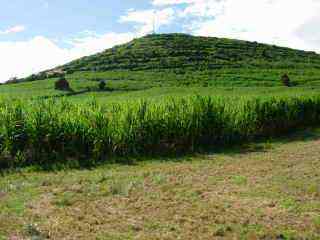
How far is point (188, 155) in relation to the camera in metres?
14.4

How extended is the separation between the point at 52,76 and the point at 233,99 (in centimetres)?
3179

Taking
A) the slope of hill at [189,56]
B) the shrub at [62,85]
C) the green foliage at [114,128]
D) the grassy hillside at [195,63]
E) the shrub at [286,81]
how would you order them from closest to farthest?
the green foliage at [114,128] → the shrub at [62,85] → the shrub at [286,81] → the grassy hillside at [195,63] → the slope of hill at [189,56]

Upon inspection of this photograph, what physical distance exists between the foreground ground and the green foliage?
4.08 ft

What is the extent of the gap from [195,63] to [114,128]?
3942cm

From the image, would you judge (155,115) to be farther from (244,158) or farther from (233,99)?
(233,99)

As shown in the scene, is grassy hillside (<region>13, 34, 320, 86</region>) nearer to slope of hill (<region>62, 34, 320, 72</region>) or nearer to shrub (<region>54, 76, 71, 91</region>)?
slope of hill (<region>62, 34, 320, 72</region>)

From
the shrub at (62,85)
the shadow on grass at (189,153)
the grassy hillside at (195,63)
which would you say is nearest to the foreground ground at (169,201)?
the shadow on grass at (189,153)

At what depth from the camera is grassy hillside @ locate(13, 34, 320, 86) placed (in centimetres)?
4478

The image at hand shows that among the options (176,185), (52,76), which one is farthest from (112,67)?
(176,185)

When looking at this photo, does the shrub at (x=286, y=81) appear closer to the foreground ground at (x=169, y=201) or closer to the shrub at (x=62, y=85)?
the shrub at (x=62, y=85)

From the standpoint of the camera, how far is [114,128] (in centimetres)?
1418

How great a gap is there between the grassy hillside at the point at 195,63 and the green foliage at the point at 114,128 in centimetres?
2565

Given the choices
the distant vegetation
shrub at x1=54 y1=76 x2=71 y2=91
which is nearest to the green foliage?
the distant vegetation

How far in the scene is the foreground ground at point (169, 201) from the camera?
7391 mm
